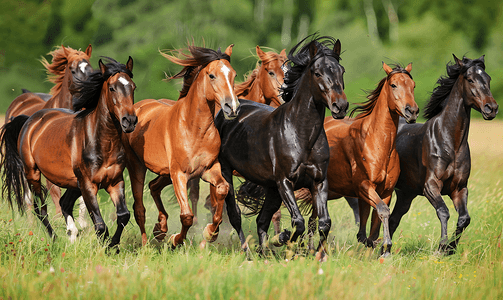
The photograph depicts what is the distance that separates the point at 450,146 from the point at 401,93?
1.00 metres

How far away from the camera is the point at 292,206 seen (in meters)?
5.57

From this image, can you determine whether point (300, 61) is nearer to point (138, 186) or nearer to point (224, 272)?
point (138, 186)

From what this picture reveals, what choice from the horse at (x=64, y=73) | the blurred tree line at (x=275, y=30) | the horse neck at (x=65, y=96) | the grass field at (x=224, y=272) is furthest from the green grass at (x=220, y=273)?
the blurred tree line at (x=275, y=30)

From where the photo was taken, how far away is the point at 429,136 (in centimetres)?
A: 664

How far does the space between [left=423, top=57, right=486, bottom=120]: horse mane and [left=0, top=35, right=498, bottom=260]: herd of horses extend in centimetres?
1

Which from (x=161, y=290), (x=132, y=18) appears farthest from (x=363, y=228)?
(x=132, y=18)

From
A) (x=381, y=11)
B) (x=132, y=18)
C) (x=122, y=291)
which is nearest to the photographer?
(x=122, y=291)

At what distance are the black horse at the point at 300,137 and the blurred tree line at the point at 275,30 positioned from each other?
17.5 m

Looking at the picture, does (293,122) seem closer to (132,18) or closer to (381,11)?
(132,18)

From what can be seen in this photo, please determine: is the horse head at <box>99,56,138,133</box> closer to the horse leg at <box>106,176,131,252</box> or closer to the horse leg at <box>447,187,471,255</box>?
the horse leg at <box>106,176,131,252</box>

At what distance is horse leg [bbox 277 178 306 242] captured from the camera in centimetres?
550

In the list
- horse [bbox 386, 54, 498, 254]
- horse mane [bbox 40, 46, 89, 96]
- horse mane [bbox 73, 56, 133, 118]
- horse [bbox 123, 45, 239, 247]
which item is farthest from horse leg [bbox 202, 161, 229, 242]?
horse mane [bbox 40, 46, 89, 96]

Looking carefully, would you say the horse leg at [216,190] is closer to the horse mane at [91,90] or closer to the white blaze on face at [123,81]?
the white blaze on face at [123,81]

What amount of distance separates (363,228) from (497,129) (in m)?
17.5
